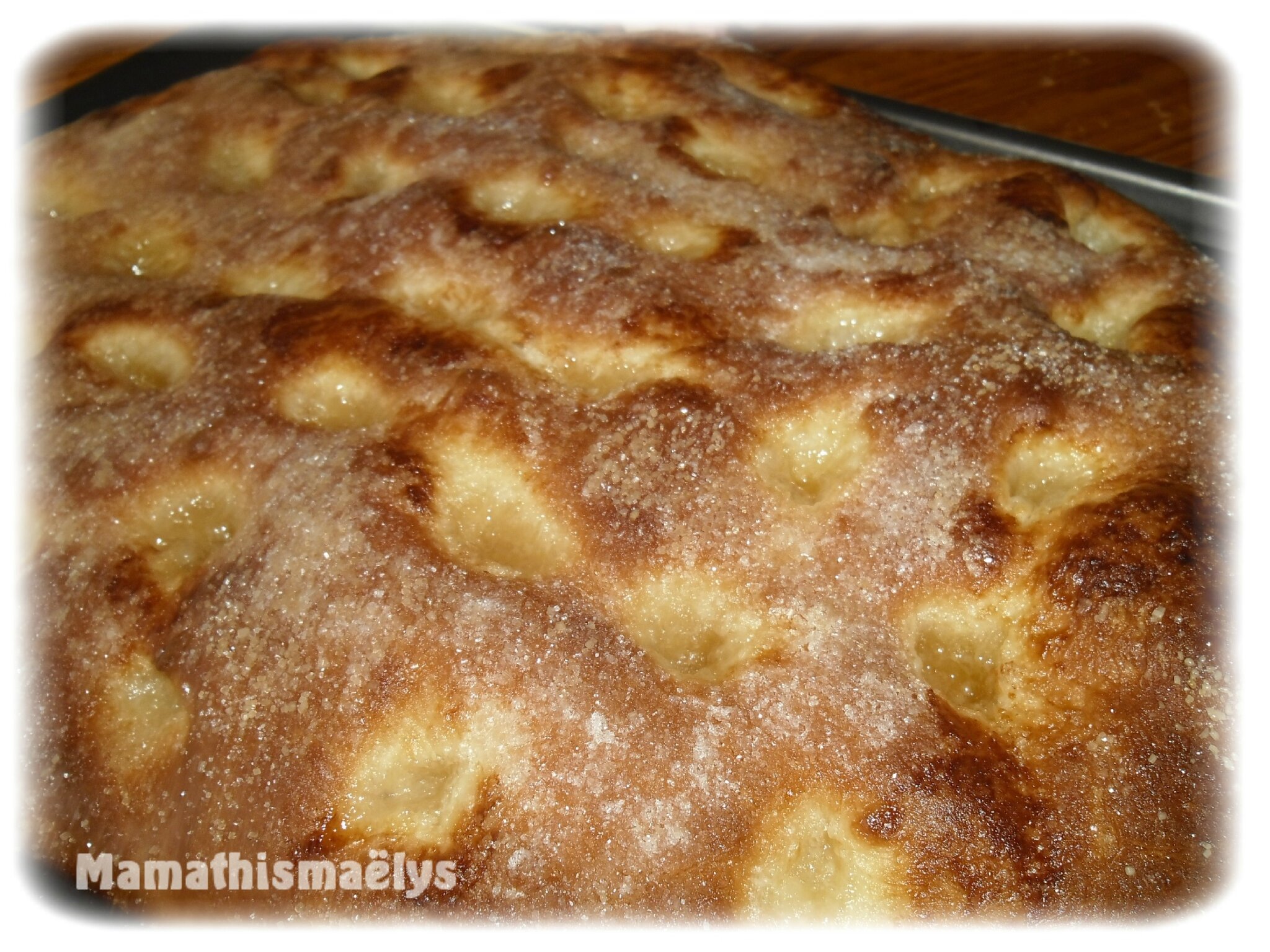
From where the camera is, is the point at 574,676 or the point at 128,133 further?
the point at 128,133

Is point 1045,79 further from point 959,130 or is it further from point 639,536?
point 639,536

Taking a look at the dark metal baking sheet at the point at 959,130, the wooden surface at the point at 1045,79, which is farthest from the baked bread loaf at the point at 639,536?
the wooden surface at the point at 1045,79

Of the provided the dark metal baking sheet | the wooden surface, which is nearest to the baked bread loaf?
the dark metal baking sheet

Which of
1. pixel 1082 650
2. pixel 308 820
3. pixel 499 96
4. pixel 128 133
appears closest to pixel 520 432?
pixel 308 820

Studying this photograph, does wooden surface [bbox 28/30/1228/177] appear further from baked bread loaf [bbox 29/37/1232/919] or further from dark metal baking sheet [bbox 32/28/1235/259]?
baked bread loaf [bbox 29/37/1232/919]

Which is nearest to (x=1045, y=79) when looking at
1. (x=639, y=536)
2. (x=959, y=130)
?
(x=959, y=130)

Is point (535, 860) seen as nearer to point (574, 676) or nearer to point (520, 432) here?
point (574, 676)

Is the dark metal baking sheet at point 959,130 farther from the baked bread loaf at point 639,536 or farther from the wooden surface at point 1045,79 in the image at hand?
the baked bread loaf at point 639,536
